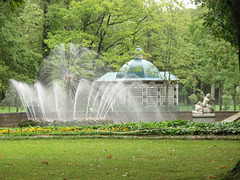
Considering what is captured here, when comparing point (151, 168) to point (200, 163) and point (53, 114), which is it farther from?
point (53, 114)

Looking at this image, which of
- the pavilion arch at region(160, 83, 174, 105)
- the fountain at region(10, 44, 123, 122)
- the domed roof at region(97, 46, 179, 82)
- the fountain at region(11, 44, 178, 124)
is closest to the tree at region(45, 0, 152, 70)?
the fountain at region(10, 44, 123, 122)

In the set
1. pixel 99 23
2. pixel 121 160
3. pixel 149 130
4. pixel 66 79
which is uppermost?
pixel 99 23

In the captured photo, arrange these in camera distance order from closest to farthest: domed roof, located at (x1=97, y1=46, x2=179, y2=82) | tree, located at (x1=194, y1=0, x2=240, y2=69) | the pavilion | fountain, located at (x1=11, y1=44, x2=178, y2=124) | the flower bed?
1. tree, located at (x1=194, y1=0, x2=240, y2=69)
2. the flower bed
3. fountain, located at (x1=11, y1=44, x2=178, y2=124)
4. the pavilion
5. domed roof, located at (x1=97, y1=46, x2=179, y2=82)

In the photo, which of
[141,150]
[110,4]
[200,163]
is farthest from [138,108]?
[200,163]

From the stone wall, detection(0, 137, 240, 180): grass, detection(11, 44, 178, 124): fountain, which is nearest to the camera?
detection(0, 137, 240, 180): grass

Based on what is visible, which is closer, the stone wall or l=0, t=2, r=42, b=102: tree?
l=0, t=2, r=42, b=102: tree

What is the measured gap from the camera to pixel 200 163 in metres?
8.77

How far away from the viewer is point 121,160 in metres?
9.48

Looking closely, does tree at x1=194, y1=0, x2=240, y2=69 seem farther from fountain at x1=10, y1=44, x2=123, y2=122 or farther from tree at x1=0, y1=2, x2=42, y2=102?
tree at x1=0, y1=2, x2=42, y2=102

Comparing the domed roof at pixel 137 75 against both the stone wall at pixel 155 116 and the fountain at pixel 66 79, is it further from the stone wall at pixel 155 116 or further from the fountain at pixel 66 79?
the fountain at pixel 66 79

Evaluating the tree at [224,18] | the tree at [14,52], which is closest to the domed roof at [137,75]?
the tree at [14,52]

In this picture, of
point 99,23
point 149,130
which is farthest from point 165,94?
point 149,130

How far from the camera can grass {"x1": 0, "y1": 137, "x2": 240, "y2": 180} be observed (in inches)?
301

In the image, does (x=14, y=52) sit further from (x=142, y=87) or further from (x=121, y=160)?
(x=121, y=160)
